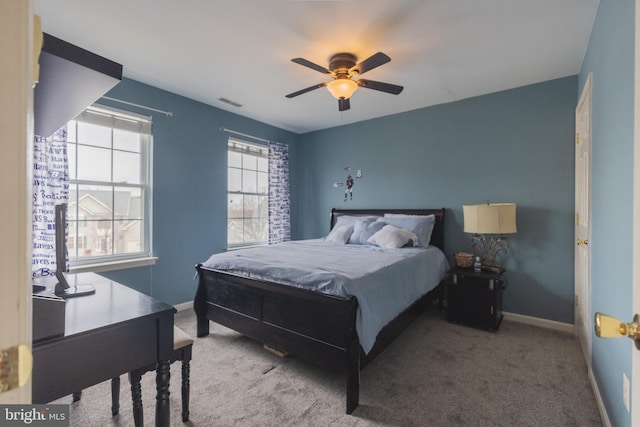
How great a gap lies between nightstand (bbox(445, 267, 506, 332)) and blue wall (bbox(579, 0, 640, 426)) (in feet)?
3.11

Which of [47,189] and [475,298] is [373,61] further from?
[47,189]

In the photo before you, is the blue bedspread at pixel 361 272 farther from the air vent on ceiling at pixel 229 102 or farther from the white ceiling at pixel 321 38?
the air vent on ceiling at pixel 229 102

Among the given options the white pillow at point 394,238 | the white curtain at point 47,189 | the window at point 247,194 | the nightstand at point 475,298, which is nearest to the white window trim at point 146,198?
the white curtain at point 47,189

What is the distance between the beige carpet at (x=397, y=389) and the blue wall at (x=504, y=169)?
0.71 metres

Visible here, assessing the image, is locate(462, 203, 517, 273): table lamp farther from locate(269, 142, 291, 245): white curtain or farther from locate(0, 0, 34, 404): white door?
locate(0, 0, 34, 404): white door

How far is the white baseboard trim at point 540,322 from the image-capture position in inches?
118

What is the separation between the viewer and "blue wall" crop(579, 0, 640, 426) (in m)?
1.29

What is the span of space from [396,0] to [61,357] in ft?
8.29

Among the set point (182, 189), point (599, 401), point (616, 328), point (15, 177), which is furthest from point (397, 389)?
point (182, 189)

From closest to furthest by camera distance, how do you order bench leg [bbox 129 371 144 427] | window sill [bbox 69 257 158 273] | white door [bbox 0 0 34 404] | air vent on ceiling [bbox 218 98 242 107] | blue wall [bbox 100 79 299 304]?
white door [bbox 0 0 34 404] → bench leg [bbox 129 371 144 427] → window sill [bbox 69 257 158 273] → blue wall [bbox 100 79 299 304] → air vent on ceiling [bbox 218 98 242 107]

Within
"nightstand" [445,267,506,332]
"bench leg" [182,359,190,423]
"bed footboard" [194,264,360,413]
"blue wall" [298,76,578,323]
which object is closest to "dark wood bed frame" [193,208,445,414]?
"bed footboard" [194,264,360,413]

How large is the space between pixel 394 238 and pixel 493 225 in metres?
1.02

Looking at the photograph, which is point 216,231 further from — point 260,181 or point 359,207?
point 359,207

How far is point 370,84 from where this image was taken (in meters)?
2.50
